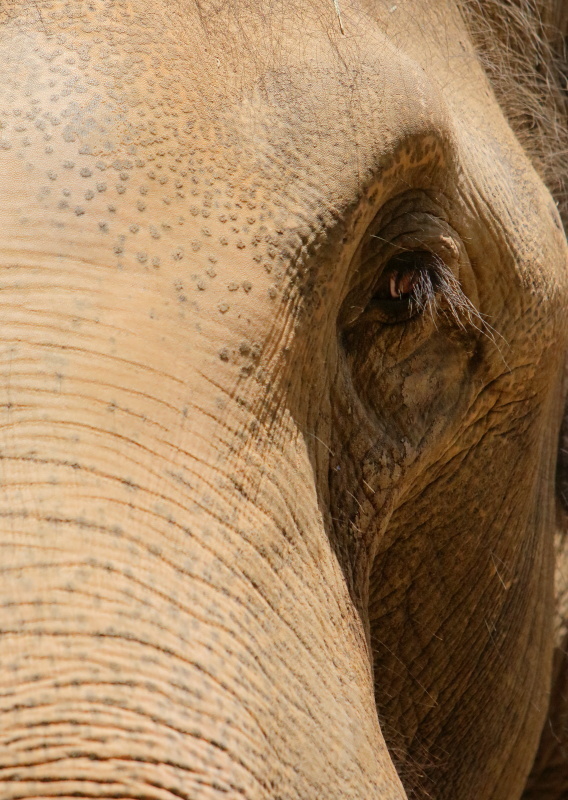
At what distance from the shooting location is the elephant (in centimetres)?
102

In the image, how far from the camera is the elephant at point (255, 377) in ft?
3.35

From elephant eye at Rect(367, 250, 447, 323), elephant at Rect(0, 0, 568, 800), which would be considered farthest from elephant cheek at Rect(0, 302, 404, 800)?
elephant eye at Rect(367, 250, 447, 323)

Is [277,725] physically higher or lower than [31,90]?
lower

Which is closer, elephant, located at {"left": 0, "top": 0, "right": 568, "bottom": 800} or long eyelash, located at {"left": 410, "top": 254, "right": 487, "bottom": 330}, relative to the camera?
elephant, located at {"left": 0, "top": 0, "right": 568, "bottom": 800}

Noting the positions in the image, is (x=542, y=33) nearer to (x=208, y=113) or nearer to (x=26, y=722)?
(x=208, y=113)

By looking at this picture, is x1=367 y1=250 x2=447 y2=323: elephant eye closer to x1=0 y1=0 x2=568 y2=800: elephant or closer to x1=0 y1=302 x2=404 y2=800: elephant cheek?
x1=0 y1=0 x2=568 y2=800: elephant

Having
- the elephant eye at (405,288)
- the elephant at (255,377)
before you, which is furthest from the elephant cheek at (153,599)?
the elephant eye at (405,288)

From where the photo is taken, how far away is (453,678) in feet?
6.30

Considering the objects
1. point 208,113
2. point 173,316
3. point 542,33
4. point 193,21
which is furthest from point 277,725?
point 542,33

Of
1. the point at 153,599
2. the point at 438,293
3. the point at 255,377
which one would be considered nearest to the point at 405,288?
the point at 438,293

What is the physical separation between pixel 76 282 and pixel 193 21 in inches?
16.3

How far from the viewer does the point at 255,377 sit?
127 centimetres

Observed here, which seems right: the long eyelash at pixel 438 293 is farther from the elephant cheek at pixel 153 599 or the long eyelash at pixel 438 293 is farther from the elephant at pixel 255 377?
the elephant cheek at pixel 153 599

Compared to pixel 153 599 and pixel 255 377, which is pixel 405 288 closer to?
pixel 255 377
